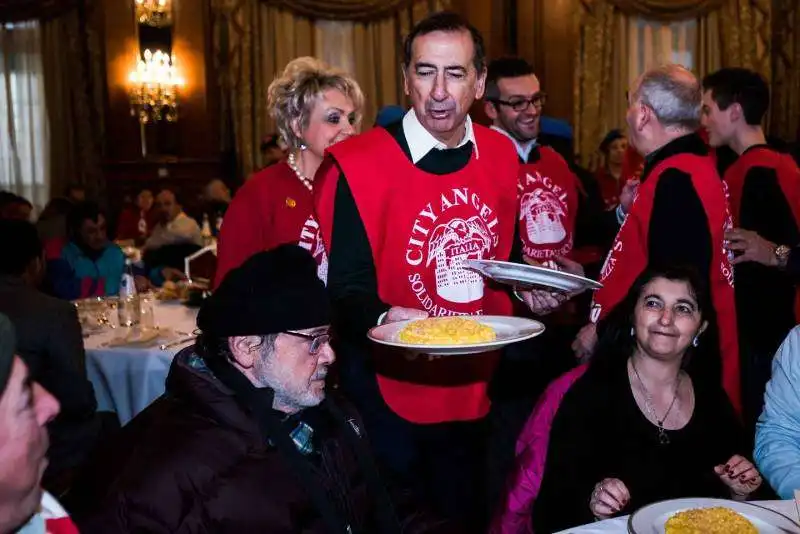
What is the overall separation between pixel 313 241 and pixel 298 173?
26 centimetres

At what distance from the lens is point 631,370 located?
91.9 inches

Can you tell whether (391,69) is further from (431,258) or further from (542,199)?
(431,258)

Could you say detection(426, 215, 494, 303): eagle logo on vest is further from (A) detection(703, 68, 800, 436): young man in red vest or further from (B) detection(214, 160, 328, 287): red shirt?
(A) detection(703, 68, 800, 436): young man in red vest

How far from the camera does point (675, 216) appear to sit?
2.46 metres

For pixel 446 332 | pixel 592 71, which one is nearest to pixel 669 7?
pixel 592 71

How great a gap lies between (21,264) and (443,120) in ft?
5.66

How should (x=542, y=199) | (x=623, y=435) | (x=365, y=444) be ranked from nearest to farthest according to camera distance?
(x=365, y=444)
(x=623, y=435)
(x=542, y=199)

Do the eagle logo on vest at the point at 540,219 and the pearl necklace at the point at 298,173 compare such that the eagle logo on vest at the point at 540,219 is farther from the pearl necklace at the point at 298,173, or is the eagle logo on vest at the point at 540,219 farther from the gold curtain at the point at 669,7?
the gold curtain at the point at 669,7

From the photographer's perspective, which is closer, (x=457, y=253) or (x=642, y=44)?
(x=457, y=253)

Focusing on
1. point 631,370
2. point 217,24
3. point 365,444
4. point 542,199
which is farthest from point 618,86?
point 365,444

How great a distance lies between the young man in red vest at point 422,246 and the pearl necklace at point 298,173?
62 centimetres

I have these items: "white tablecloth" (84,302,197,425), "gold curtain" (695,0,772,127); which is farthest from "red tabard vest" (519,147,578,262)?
"gold curtain" (695,0,772,127)

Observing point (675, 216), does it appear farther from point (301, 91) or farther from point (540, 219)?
point (301, 91)

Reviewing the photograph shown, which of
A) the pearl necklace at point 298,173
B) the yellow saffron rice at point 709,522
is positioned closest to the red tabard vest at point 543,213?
the pearl necklace at point 298,173
